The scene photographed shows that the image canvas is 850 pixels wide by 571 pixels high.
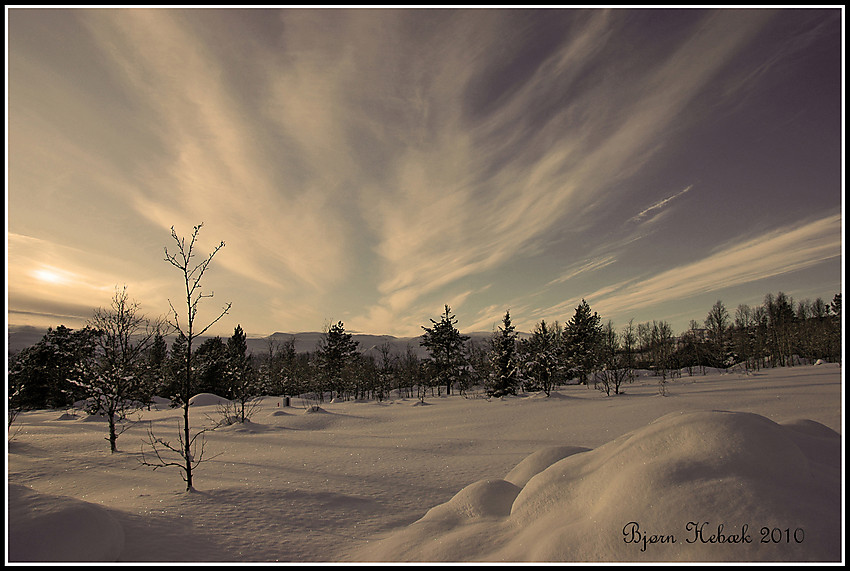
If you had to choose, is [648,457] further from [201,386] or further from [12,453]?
[201,386]

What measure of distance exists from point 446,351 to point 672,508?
38644 mm

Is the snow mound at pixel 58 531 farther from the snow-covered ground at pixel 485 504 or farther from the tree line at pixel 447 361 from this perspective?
the tree line at pixel 447 361

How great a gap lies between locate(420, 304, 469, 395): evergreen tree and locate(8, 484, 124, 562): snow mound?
37121 millimetres

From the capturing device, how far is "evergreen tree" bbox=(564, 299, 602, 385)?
39000mm

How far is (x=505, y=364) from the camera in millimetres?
34656

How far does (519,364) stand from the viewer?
33.9 meters

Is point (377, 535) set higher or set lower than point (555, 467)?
lower

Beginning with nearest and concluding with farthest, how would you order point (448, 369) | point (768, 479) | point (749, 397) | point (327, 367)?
point (768, 479)
point (749, 397)
point (448, 369)
point (327, 367)

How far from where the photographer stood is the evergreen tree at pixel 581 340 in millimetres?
39000

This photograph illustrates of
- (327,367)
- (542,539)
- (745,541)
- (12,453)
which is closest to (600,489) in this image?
(542,539)

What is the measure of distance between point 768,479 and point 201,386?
2032 inches

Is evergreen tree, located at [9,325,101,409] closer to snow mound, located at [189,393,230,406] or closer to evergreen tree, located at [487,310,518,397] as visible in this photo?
snow mound, located at [189,393,230,406]

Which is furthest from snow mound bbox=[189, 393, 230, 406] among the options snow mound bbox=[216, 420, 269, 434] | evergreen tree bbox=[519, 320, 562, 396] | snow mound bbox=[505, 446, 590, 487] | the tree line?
snow mound bbox=[505, 446, 590, 487]

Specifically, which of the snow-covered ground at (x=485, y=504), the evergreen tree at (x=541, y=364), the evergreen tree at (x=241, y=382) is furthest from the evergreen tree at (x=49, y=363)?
the evergreen tree at (x=541, y=364)
